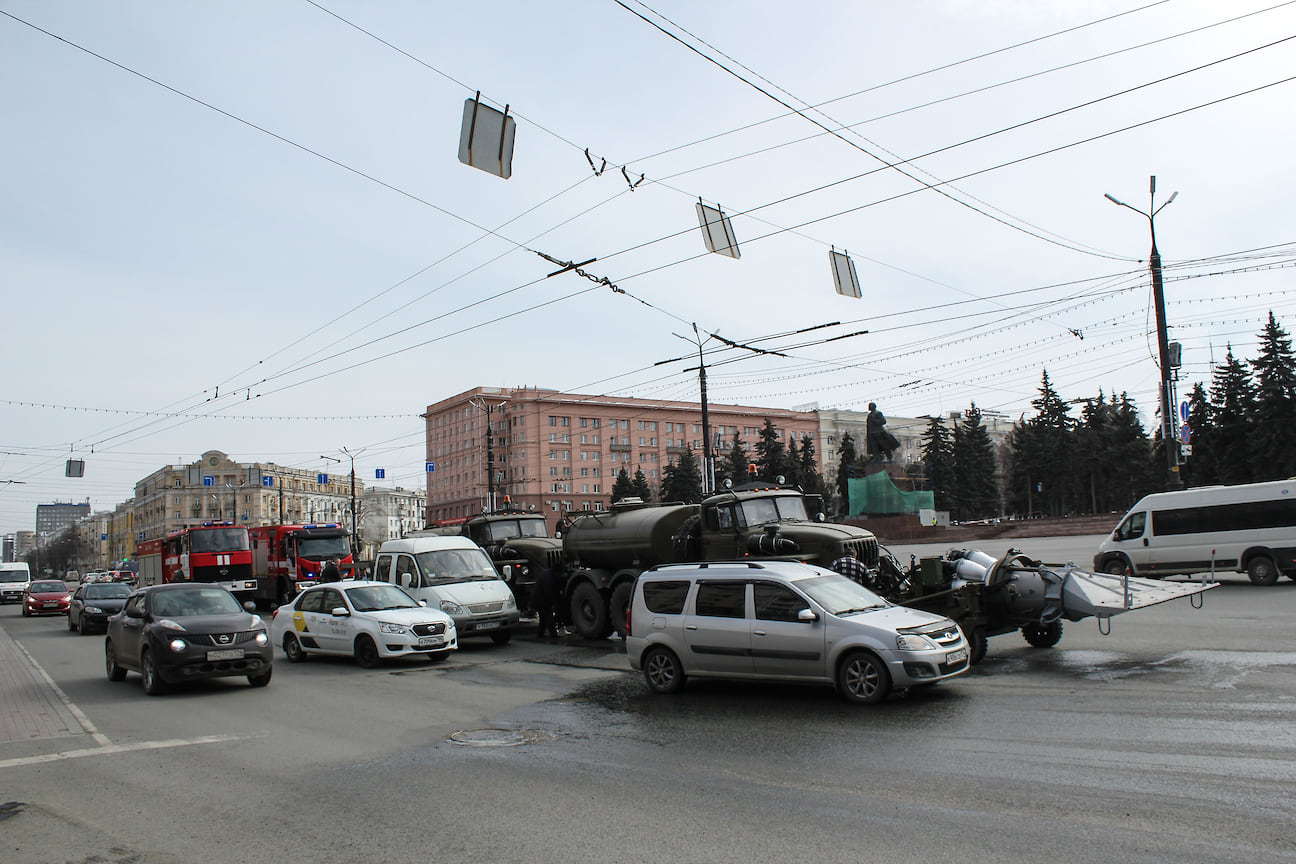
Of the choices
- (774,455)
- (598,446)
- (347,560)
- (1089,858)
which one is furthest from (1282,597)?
(598,446)

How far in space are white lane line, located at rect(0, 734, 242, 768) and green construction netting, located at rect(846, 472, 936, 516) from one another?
4389 centimetres

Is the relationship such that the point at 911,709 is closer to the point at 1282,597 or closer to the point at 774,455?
the point at 1282,597

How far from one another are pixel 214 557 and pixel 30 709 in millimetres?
23304

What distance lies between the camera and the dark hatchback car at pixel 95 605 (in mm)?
24172

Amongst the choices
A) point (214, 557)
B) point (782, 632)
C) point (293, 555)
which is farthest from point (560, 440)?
point (782, 632)

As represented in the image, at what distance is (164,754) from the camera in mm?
8328

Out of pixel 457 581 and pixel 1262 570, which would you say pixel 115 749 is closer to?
pixel 457 581

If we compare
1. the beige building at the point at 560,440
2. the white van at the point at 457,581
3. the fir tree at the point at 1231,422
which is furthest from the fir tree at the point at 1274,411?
the white van at the point at 457,581

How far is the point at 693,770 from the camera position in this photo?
7.02 meters

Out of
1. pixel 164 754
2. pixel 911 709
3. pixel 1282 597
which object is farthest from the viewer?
pixel 1282 597

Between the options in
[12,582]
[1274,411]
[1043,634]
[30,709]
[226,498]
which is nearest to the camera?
[30,709]

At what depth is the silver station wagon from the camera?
9211mm

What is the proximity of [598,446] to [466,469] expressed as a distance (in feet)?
56.4

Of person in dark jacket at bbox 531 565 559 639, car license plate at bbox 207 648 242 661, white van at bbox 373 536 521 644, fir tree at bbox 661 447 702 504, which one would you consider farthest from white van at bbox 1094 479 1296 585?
fir tree at bbox 661 447 702 504
